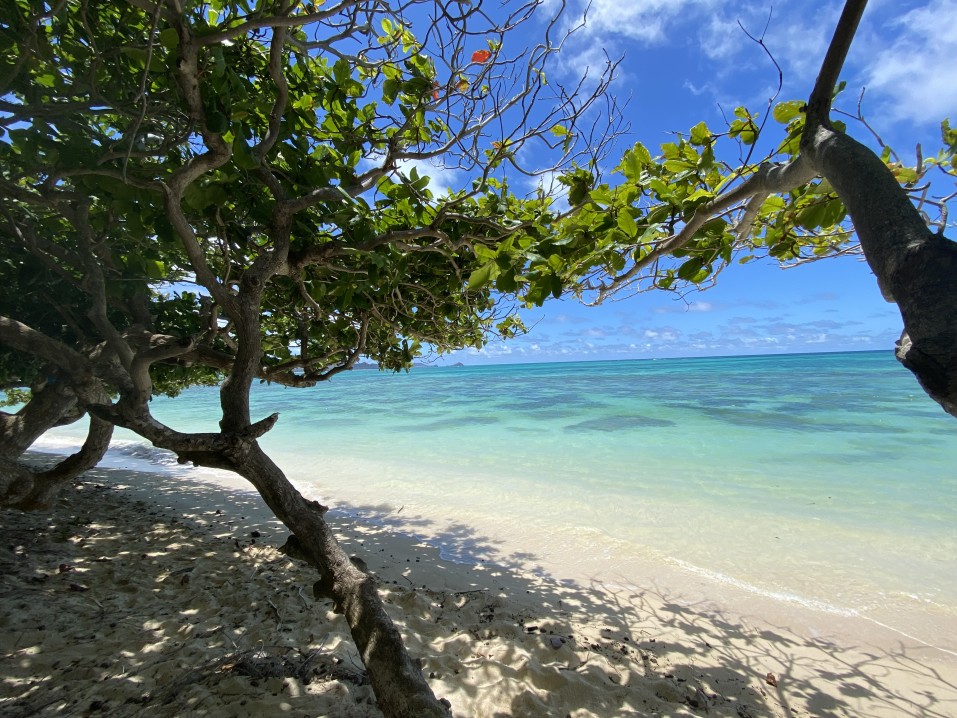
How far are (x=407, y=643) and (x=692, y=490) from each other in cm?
608

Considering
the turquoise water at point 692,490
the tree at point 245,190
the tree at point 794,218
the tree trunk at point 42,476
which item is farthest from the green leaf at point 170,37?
the turquoise water at point 692,490

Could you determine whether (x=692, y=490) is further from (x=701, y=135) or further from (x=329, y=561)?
(x=701, y=135)

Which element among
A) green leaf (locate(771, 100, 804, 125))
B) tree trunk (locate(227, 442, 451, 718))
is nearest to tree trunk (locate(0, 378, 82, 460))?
tree trunk (locate(227, 442, 451, 718))

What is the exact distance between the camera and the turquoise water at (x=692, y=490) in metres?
4.65

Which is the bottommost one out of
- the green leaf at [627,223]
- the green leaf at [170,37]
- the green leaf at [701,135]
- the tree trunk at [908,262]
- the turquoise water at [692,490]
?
the turquoise water at [692,490]

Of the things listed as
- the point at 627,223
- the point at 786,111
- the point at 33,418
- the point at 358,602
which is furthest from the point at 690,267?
the point at 33,418

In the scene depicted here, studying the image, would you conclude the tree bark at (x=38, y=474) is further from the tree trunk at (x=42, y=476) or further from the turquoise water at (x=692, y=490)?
the turquoise water at (x=692, y=490)

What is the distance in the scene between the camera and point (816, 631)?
3502mm

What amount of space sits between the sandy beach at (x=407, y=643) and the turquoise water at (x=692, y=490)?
740 millimetres

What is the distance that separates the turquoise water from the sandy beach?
74 centimetres

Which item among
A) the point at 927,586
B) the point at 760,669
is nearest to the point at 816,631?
the point at 760,669

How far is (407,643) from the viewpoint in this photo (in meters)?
2.77

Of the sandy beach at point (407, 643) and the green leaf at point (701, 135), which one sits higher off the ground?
the green leaf at point (701, 135)

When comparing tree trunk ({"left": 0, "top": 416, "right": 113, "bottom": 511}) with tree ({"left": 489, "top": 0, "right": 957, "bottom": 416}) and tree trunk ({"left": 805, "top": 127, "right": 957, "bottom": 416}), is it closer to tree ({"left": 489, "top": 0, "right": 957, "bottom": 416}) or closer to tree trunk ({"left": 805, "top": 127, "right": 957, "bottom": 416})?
tree ({"left": 489, "top": 0, "right": 957, "bottom": 416})
